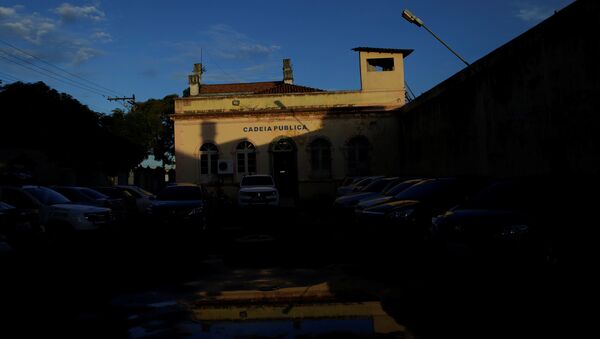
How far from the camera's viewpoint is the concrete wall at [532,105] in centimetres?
1217

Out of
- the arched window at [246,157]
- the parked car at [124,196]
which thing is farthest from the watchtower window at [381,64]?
the parked car at [124,196]

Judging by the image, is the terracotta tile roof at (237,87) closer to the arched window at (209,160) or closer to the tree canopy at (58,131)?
the tree canopy at (58,131)

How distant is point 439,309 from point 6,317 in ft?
16.9

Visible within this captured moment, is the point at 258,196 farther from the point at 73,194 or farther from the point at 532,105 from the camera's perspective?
the point at 532,105

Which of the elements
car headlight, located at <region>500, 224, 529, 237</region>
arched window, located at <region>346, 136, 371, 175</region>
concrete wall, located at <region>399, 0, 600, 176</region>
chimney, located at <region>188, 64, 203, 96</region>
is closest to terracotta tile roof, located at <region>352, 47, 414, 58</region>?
arched window, located at <region>346, 136, 371, 175</region>

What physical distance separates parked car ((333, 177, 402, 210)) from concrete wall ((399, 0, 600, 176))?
3616 mm

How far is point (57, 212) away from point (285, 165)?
801 inches

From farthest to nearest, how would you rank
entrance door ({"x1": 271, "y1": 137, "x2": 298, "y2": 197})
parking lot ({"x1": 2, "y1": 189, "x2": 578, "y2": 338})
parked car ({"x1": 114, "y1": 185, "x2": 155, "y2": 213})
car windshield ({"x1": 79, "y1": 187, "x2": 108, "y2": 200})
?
entrance door ({"x1": 271, "y1": 137, "x2": 298, "y2": 197})
parked car ({"x1": 114, "y1": 185, "x2": 155, "y2": 213})
car windshield ({"x1": 79, "y1": 187, "x2": 108, "y2": 200})
parking lot ({"x1": 2, "y1": 189, "x2": 578, "y2": 338})

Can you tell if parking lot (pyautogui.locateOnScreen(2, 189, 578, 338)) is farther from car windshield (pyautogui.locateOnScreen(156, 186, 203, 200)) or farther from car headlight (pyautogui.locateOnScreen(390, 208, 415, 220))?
car windshield (pyautogui.locateOnScreen(156, 186, 203, 200))

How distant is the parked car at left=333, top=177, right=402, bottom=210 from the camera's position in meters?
15.6

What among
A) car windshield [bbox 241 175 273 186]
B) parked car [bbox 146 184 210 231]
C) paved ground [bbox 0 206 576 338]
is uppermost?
car windshield [bbox 241 175 273 186]

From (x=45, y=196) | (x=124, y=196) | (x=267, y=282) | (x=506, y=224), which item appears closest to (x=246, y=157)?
(x=124, y=196)

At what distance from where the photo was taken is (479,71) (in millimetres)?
18422

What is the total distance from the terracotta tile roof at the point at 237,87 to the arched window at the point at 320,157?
15.6 metres
